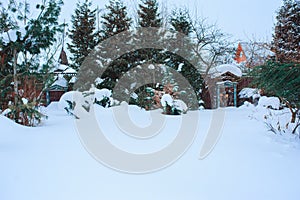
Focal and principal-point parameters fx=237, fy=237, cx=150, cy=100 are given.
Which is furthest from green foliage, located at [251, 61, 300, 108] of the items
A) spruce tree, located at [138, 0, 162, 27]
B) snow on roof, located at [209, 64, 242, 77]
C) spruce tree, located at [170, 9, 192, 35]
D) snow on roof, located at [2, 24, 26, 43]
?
spruce tree, located at [138, 0, 162, 27]

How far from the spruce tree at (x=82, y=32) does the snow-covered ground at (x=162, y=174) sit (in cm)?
886

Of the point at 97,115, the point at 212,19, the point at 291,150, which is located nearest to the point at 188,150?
the point at 291,150

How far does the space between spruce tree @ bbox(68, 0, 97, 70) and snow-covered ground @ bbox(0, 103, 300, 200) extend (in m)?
8.86

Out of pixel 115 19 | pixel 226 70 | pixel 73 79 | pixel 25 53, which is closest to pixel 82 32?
pixel 115 19

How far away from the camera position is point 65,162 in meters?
2.51

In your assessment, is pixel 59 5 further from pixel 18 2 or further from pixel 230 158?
pixel 230 158

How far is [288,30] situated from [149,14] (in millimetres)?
7128

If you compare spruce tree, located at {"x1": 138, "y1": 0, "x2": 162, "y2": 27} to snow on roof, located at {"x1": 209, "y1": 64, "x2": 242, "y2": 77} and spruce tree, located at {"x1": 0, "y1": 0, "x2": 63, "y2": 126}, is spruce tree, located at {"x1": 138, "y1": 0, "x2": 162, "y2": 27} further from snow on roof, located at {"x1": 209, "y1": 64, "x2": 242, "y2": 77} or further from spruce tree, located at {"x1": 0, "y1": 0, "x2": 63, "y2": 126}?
spruce tree, located at {"x1": 0, "y1": 0, "x2": 63, "y2": 126}

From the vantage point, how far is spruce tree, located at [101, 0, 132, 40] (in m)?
11.2

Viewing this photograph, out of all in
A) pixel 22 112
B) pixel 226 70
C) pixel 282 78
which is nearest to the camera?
pixel 282 78

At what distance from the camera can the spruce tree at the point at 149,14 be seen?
1095cm

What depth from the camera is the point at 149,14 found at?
1102 centimetres

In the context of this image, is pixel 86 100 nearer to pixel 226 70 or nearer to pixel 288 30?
pixel 226 70

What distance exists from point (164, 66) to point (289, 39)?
7.19 m
